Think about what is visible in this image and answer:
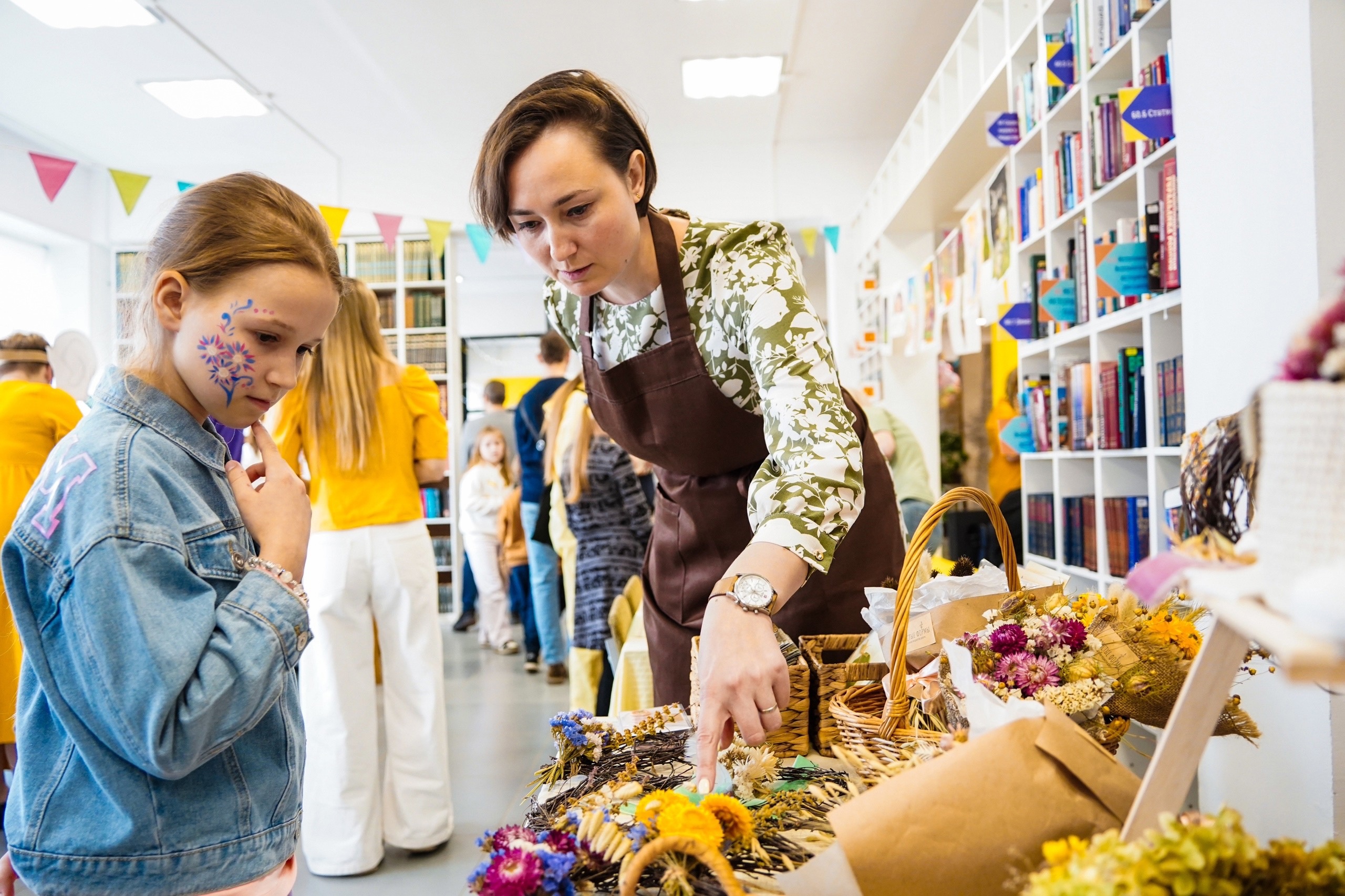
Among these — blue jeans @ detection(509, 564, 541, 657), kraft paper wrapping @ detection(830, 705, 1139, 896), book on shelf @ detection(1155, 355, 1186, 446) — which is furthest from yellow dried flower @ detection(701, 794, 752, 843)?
blue jeans @ detection(509, 564, 541, 657)

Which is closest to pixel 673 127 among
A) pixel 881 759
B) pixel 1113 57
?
pixel 1113 57

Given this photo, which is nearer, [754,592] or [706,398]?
[754,592]

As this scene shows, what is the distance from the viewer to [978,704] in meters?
0.79

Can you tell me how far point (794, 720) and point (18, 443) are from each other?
3.09 meters

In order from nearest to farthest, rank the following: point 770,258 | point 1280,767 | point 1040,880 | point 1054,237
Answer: point 1040,880
point 770,258
point 1280,767
point 1054,237

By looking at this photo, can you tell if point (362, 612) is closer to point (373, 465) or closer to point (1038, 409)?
point (373, 465)

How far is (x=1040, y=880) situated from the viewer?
0.51 metres

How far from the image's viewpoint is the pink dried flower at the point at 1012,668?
0.89 m

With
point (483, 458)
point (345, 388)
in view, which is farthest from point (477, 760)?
point (483, 458)

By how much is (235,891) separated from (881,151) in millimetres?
7316

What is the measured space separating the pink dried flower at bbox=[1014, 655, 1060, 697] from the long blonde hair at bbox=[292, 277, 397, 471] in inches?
84.9

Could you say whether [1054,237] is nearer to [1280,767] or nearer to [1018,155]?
[1018,155]

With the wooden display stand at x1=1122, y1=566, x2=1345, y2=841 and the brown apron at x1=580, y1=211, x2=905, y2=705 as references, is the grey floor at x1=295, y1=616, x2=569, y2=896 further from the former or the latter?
the wooden display stand at x1=1122, y1=566, x2=1345, y2=841

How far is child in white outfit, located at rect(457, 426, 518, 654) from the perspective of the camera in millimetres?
6199
